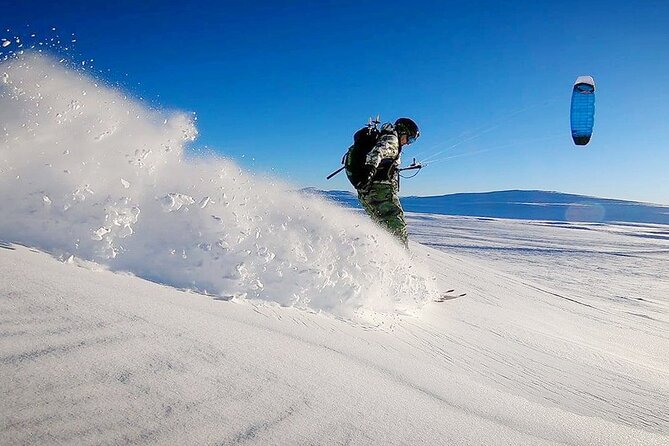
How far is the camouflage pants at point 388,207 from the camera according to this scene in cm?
518

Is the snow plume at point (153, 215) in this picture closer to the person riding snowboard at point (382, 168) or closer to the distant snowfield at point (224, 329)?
the distant snowfield at point (224, 329)

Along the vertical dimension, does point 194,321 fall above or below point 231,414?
above

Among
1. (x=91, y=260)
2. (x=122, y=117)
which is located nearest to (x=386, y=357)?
(x=91, y=260)

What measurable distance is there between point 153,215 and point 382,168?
310 cm

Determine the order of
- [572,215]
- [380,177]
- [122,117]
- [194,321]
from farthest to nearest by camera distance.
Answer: [572,215], [380,177], [122,117], [194,321]

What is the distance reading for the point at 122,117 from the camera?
12.4ft

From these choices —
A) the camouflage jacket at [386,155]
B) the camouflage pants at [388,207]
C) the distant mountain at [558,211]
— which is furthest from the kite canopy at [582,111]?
the distant mountain at [558,211]

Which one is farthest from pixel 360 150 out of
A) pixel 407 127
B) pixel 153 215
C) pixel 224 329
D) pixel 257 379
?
pixel 257 379

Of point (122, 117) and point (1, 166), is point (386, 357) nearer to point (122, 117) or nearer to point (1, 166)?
point (1, 166)

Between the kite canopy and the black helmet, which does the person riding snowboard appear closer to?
the black helmet

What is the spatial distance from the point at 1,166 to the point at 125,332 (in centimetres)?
200

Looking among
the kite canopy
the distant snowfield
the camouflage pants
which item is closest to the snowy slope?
the distant snowfield

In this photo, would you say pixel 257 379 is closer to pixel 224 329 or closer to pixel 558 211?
pixel 224 329

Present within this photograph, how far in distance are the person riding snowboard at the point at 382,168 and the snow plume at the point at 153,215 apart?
1.20 meters
